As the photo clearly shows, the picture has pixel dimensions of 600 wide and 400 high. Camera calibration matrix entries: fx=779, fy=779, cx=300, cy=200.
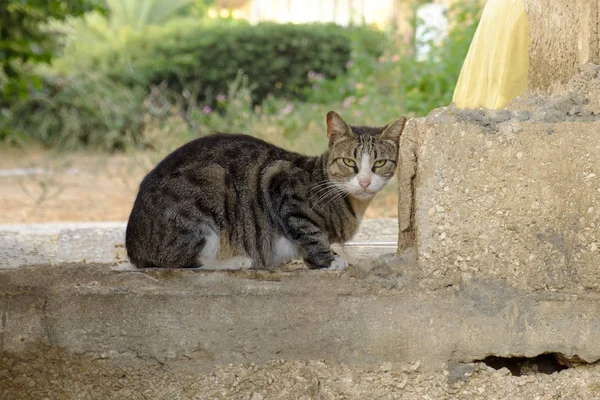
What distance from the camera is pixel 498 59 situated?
11.2 ft

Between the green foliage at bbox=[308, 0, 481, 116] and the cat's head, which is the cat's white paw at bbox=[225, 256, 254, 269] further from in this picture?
the green foliage at bbox=[308, 0, 481, 116]

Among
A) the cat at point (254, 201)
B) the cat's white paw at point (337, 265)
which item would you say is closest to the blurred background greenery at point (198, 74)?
the cat at point (254, 201)

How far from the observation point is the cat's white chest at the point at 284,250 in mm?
3346

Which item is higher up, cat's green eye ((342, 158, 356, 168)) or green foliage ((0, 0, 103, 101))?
green foliage ((0, 0, 103, 101))

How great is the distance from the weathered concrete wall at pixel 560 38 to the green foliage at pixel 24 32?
453 centimetres

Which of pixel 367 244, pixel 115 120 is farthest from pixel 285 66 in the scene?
pixel 367 244

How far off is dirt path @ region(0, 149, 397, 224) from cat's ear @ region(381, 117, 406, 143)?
3.36m

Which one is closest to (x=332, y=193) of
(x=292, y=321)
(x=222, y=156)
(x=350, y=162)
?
(x=350, y=162)

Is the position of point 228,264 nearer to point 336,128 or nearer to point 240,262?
point 240,262

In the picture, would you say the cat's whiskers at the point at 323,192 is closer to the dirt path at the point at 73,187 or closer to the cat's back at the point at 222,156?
the cat's back at the point at 222,156

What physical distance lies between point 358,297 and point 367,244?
1528 millimetres

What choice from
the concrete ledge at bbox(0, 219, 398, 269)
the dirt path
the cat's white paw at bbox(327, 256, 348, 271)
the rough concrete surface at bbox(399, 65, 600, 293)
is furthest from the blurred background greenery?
the rough concrete surface at bbox(399, 65, 600, 293)

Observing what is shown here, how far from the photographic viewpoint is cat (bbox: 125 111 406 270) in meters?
3.13

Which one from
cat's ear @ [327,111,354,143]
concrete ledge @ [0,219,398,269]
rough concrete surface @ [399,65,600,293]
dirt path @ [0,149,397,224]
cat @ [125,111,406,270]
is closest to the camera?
rough concrete surface @ [399,65,600,293]
